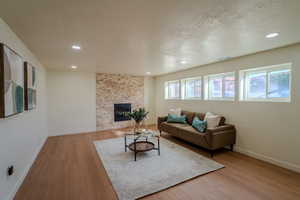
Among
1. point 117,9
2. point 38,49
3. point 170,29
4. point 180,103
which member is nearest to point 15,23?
point 38,49

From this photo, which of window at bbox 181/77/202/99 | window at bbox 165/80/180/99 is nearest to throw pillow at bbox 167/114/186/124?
window at bbox 181/77/202/99

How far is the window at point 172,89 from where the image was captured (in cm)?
569

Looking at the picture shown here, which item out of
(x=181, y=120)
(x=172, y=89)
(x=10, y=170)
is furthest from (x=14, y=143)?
(x=172, y=89)

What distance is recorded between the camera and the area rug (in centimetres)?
206

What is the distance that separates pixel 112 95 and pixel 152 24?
14.1 ft

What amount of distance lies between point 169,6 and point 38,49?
280cm

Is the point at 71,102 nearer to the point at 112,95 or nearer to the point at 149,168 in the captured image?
the point at 112,95

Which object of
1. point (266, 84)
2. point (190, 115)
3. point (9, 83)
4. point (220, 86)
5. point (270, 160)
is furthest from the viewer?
point (190, 115)

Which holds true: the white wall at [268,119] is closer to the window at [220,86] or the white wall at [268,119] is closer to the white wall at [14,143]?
the window at [220,86]

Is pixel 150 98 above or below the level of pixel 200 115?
above

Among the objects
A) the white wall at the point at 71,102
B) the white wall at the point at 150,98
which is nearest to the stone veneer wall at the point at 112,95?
the white wall at the point at 71,102

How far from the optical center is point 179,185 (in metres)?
2.13

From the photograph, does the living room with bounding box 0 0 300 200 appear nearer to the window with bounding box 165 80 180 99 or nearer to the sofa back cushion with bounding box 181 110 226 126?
the sofa back cushion with bounding box 181 110 226 126

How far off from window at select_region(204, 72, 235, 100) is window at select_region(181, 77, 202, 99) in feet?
1.03
